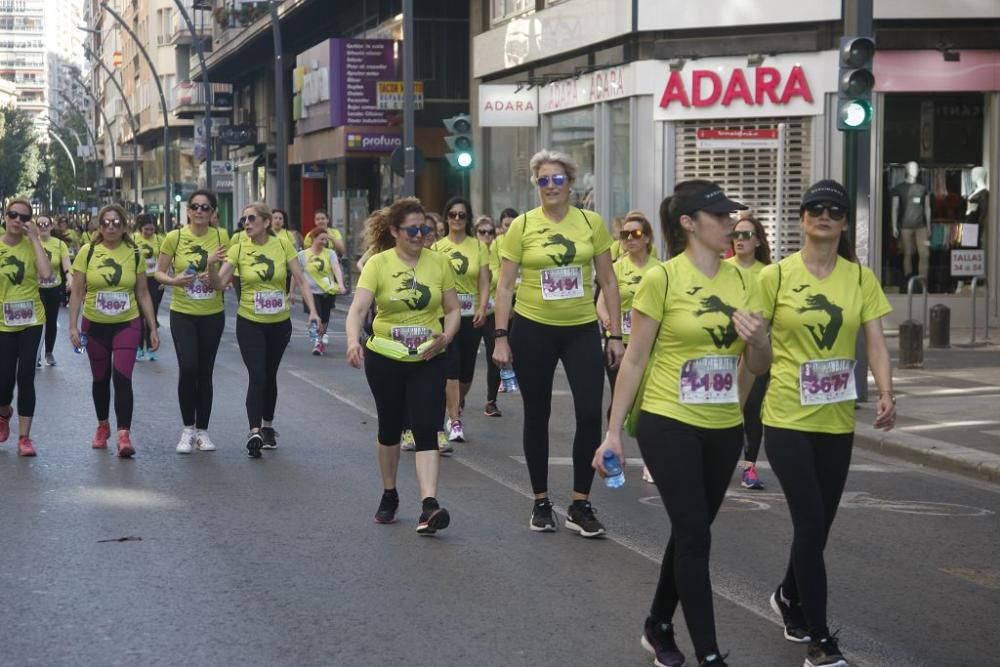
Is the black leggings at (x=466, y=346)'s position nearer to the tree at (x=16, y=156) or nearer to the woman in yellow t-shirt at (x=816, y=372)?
the woman in yellow t-shirt at (x=816, y=372)

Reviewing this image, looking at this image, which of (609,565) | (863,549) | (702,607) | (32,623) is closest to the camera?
(702,607)

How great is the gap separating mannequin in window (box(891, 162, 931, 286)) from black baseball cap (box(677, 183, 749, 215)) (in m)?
18.1

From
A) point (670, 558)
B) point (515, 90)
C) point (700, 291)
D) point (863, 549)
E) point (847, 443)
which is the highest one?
point (515, 90)

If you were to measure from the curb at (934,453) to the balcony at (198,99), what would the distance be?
55.5m

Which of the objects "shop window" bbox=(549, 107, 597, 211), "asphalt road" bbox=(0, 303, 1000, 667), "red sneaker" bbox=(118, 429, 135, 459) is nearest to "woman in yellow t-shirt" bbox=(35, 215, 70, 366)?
"asphalt road" bbox=(0, 303, 1000, 667)

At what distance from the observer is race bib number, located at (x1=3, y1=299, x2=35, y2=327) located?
447 inches

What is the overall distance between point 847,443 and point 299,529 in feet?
11.6

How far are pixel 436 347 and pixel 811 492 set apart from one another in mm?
3053

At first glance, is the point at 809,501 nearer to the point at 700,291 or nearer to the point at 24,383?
the point at 700,291

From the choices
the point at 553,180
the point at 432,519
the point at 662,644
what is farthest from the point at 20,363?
the point at 662,644

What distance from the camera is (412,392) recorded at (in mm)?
8336

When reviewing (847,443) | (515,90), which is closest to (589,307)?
(847,443)

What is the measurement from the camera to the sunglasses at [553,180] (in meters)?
8.31

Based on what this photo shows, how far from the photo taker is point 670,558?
5.71 meters
